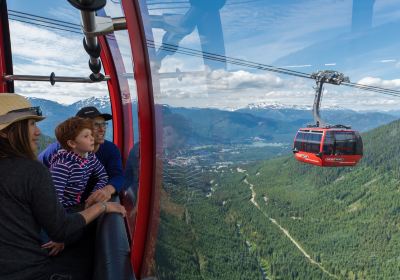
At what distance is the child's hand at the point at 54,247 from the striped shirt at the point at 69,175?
28 cm

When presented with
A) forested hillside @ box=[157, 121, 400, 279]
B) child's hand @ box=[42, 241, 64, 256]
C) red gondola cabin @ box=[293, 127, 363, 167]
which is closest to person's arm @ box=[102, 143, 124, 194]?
child's hand @ box=[42, 241, 64, 256]

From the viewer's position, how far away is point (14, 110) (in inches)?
46.3

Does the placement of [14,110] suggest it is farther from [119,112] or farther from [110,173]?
[119,112]

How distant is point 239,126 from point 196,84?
23 cm

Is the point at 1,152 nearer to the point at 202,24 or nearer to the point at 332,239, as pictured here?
the point at 202,24

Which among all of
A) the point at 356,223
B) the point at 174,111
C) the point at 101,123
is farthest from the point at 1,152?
the point at 356,223

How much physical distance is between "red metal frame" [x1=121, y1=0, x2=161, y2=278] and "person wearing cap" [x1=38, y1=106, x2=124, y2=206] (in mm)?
457

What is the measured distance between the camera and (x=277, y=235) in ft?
7.73

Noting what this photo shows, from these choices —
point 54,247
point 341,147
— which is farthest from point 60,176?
point 341,147

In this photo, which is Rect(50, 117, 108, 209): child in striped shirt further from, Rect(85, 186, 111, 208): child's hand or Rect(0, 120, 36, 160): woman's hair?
Rect(0, 120, 36, 160): woman's hair

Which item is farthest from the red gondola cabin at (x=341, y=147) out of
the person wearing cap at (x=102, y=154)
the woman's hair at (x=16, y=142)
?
the person wearing cap at (x=102, y=154)

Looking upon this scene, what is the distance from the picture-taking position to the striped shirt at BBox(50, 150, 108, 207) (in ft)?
5.90

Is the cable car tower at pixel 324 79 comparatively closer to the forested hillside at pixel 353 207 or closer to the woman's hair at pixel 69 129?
the forested hillside at pixel 353 207

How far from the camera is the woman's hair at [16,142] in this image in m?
1.09
